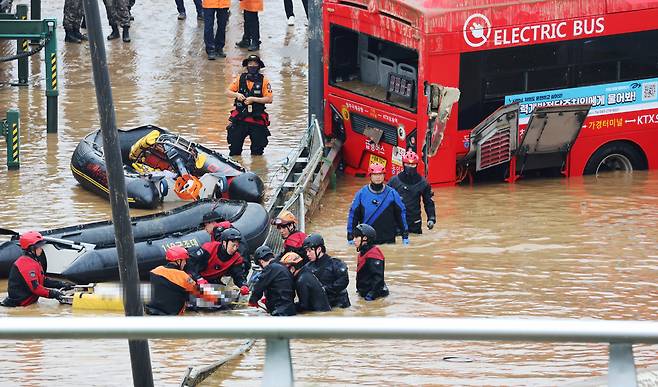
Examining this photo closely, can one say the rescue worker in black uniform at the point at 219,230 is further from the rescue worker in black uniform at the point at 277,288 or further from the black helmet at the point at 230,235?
the rescue worker in black uniform at the point at 277,288

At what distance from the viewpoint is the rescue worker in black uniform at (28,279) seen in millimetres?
13391

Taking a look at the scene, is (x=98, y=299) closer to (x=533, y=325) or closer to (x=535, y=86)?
(x=535, y=86)

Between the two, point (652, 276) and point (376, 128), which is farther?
point (376, 128)

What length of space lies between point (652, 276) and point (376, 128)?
5767 millimetres

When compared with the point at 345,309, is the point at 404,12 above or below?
above

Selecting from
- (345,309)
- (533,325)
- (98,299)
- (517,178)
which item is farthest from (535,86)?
(533,325)

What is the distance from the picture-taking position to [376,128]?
1958cm

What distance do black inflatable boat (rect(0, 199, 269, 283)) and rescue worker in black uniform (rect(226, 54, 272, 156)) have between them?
3.69m

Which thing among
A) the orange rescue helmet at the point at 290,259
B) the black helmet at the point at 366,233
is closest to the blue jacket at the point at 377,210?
the black helmet at the point at 366,233

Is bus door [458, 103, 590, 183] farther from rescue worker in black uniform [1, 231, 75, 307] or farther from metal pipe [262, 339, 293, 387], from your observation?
metal pipe [262, 339, 293, 387]

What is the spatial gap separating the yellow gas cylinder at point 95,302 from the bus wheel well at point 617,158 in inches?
352

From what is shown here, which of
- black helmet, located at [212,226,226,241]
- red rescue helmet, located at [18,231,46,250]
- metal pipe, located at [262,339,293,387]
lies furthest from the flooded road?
metal pipe, located at [262,339,293,387]

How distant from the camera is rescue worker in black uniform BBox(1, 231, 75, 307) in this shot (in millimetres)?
13391

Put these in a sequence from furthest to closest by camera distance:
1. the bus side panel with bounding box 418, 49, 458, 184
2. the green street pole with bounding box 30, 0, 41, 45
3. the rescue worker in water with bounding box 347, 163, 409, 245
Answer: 1. the green street pole with bounding box 30, 0, 41, 45
2. the bus side panel with bounding box 418, 49, 458, 184
3. the rescue worker in water with bounding box 347, 163, 409, 245
